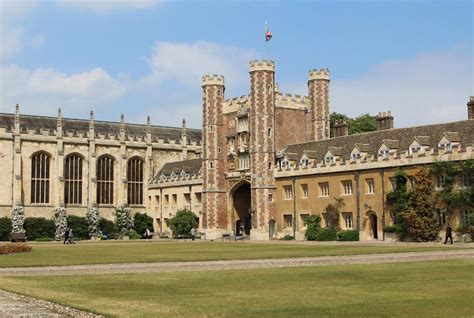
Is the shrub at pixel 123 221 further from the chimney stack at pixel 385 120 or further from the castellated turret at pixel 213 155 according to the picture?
the chimney stack at pixel 385 120

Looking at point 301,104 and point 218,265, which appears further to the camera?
point 301,104

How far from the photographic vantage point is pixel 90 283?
61.1ft

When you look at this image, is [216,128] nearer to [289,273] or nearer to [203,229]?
[203,229]

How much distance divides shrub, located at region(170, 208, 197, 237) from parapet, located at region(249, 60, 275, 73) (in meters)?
14.4

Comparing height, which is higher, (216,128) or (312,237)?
(216,128)

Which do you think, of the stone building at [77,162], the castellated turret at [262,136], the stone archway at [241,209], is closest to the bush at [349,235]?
the castellated turret at [262,136]

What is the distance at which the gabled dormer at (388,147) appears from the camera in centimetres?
4944

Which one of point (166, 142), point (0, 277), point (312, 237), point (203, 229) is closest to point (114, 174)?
point (166, 142)

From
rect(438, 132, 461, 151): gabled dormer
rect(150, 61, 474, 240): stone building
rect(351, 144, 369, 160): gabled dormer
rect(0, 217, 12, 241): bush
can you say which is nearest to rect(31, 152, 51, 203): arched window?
rect(0, 217, 12, 241): bush

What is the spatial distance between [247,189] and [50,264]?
39171 millimetres

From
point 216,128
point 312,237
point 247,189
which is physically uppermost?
point 216,128

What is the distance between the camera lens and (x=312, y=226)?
53.8 m

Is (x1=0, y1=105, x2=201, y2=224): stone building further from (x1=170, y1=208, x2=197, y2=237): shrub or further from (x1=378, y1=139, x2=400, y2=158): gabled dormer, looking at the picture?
(x1=378, y1=139, x2=400, y2=158): gabled dormer

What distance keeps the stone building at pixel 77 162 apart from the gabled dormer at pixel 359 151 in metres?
29.2
